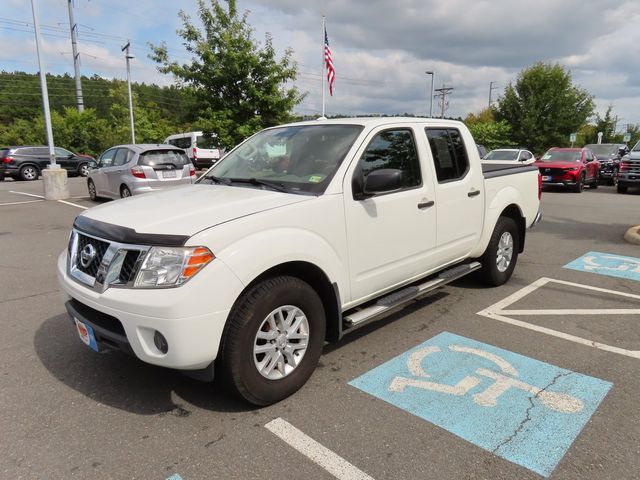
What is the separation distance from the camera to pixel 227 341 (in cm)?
270

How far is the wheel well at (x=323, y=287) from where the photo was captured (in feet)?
9.98

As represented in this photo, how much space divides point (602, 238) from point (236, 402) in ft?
26.2

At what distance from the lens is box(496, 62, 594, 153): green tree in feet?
119

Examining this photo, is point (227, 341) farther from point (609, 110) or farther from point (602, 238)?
point (609, 110)

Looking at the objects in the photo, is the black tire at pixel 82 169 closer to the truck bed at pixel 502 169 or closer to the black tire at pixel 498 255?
the truck bed at pixel 502 169

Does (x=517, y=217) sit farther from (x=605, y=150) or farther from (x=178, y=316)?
(x=605, y=150)

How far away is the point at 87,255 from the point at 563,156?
63.9ft

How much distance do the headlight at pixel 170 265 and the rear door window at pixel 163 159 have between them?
9510 millimetres

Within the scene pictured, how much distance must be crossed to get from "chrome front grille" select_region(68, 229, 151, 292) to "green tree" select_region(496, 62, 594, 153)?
39235 mm

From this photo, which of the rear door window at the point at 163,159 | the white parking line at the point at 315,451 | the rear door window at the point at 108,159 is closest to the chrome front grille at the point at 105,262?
the white parking line at the point at 315,451

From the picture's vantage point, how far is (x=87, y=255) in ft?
9.82

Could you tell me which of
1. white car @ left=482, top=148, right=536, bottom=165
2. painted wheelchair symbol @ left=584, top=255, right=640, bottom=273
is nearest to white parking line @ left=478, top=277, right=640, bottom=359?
painted wheelchair symbol @ left=584, top=255, right=640, bottom=273

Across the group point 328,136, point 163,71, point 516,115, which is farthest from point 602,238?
point 516,115

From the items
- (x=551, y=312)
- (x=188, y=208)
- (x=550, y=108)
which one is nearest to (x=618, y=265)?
(x=551, y=312)
